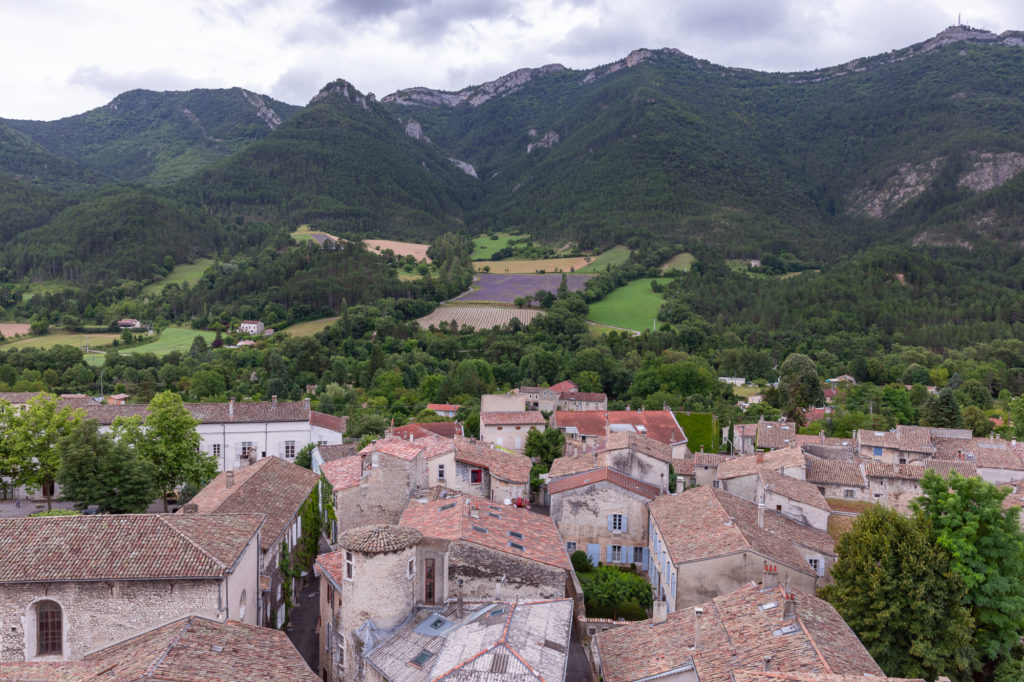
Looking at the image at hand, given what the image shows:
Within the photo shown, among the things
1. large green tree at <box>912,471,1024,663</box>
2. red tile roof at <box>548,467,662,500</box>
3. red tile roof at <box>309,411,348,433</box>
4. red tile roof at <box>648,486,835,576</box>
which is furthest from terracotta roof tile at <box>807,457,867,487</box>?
red tile roof at <box>309,411,348,433</box>

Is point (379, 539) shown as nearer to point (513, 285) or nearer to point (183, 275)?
point (513, 285)

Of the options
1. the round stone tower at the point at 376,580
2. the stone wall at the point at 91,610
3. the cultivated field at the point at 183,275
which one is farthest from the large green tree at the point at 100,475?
the cultivated field at the point at 183,275

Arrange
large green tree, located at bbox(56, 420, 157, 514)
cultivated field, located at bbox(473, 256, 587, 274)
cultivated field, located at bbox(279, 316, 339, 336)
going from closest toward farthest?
large green tree, located at bbox(56, 420, 157, 514) < cultivated field, located at bbox(279, 316, 339, 336) < cultivated field, located at bbox(473, 256, 587, 274)

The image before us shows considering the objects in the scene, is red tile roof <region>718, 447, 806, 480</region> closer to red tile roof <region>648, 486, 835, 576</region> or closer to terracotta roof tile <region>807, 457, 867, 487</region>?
terracotta roof tile <region>807, 457, 867, 487</region>

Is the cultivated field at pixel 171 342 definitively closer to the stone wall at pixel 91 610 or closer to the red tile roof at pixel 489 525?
the red tile roof at pixel 489 525

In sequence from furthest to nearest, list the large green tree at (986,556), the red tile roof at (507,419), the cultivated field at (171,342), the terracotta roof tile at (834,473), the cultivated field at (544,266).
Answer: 1. the cultivated field at (544,266)
2. the cultivated field at (171,342)
3. the red tile roof at (507,419)
4. the terracotta roof tile at (834,473)
5. the large green tree at (986,556)

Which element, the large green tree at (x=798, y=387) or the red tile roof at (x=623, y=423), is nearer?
the red tile roof at (x=623, y=423)
